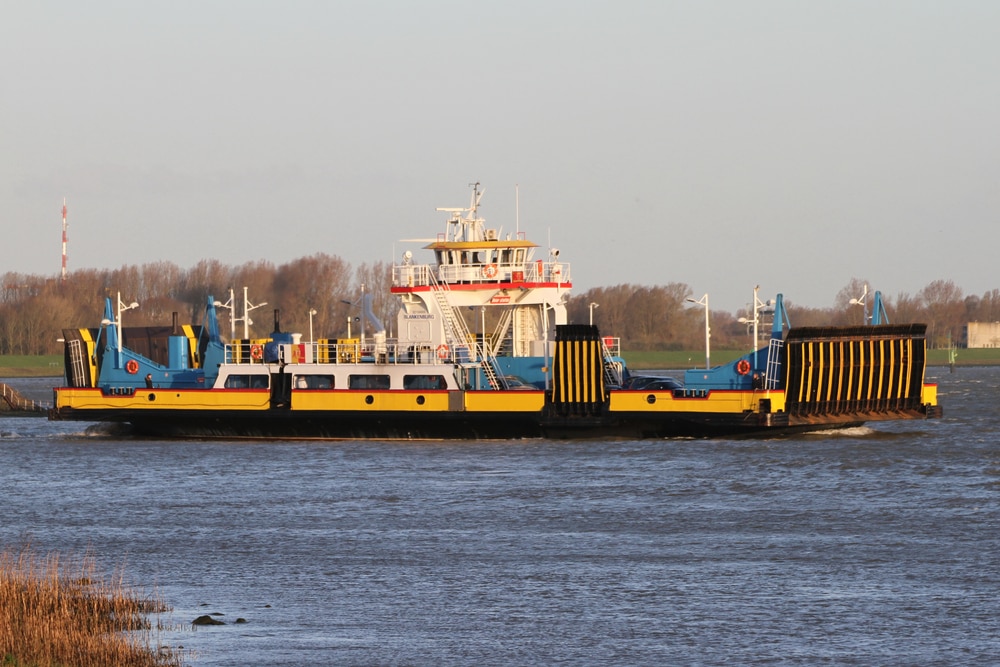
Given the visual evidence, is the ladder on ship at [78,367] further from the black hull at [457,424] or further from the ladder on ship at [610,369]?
the ladder on ship at [610,369]

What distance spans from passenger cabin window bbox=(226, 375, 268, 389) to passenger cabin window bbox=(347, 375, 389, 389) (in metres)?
2.51

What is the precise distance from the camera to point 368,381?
133ft

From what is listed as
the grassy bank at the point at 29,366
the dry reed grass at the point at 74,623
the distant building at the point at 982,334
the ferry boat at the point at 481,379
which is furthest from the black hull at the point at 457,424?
the distant building at the point at 982,334

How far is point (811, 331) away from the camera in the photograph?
3803cm

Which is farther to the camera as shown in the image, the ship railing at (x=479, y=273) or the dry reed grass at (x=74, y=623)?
the ship railing at (x=479, y=273)

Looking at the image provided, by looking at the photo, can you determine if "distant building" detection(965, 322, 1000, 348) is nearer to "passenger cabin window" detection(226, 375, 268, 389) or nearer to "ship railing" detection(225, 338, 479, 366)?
"ship railing" detection(225, 338, 479, 366)

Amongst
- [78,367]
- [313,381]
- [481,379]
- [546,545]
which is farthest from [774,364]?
[78,367]

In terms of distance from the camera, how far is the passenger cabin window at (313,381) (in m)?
40.8

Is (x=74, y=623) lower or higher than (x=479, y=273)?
lower

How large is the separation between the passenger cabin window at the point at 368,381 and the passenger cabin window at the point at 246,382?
251 centimetres

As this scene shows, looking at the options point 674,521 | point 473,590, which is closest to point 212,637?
point 473,590

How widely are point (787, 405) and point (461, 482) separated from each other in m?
9.94

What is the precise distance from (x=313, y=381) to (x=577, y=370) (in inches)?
302

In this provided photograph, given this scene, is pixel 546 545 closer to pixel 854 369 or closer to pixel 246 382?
pixel 854 369
